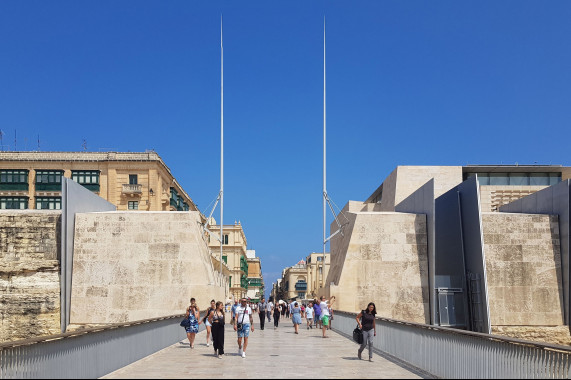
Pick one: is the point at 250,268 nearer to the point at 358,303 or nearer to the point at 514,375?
the point at 358,303

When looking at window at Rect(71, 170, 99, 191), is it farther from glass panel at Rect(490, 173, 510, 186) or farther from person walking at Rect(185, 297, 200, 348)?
person walking at Rect(185, 297, 200, 348)

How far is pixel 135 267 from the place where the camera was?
31.0 metres

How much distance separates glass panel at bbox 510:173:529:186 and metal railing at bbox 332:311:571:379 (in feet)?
97.0

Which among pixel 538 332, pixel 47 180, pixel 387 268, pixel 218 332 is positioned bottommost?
pixel 538 332

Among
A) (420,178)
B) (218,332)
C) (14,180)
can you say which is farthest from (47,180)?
(218,332)

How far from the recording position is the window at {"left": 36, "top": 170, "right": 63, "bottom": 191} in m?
54.5

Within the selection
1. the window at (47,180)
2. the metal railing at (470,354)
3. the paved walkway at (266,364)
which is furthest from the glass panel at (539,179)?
the window at (47,180)

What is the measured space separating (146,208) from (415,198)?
2788 cm

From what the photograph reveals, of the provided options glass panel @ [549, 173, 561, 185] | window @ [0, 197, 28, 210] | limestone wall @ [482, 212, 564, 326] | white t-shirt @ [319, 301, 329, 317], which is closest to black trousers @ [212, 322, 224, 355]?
white t-shirt @ [319, 301, 329, 317]

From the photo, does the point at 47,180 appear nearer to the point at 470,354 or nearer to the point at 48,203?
the point at 48,203

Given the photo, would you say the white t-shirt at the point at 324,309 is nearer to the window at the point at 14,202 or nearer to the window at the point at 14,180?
the window at the point at 14,202

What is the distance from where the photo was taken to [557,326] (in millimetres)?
29812

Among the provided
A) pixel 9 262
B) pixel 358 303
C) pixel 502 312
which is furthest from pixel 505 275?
pixel 9 262

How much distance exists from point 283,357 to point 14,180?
4659 cm
